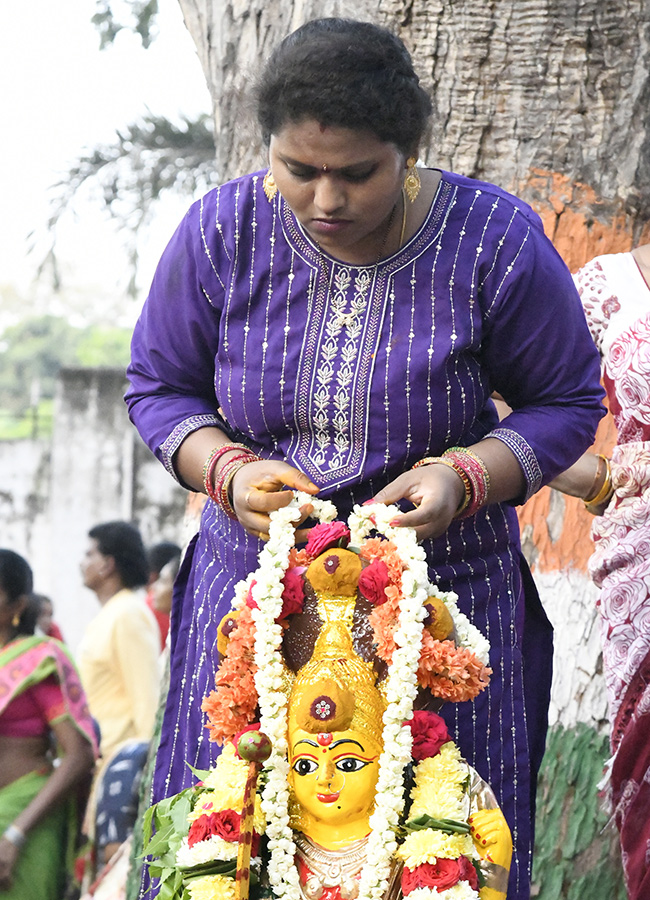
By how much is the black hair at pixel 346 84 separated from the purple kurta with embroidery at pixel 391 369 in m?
0.28

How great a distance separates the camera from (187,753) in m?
2.81

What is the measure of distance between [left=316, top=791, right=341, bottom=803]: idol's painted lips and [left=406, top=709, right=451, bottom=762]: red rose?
17 cm

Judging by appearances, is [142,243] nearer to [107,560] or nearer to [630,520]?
[107,560]

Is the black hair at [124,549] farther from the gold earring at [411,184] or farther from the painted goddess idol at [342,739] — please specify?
the gold earring at [411,184]

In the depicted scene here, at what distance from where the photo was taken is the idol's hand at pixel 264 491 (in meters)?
2.36

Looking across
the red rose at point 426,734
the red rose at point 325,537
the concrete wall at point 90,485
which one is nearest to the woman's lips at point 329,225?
the red rose at point 325,537

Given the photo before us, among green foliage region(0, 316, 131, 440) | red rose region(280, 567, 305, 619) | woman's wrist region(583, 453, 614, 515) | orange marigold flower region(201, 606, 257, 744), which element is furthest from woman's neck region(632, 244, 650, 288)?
green foliage region(0, 316, 131, 440)

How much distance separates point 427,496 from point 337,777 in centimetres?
56

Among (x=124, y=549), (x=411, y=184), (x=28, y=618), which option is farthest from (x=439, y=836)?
(x=124, y=549)

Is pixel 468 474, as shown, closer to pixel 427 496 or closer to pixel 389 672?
pixel 427 496

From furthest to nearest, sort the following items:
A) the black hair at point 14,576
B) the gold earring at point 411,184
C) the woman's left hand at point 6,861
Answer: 1. the black hair at point 14,576
2. the woman's left hand at point 6,861
3. the gold earring at point 411,184

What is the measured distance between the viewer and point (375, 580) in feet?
7.70

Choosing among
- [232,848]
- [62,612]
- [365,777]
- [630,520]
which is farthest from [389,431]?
[62,612]

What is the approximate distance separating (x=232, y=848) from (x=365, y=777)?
283 mm
